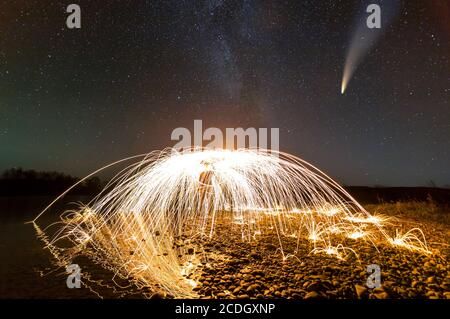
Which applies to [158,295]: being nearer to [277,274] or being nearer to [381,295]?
[277,274]

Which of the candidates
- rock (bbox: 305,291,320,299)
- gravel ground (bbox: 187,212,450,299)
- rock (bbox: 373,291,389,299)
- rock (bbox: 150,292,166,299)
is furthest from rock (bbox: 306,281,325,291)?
rock (bbox: 150,292,166,299)

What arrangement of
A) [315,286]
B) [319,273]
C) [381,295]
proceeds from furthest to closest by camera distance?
[319,273], [315,286], [381,295]

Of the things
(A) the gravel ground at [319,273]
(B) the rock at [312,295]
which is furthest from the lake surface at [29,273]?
(B) the rock at [312,295]

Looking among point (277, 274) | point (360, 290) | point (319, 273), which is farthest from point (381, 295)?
point (277, 274)

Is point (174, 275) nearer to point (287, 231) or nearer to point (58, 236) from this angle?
point (287, 231)

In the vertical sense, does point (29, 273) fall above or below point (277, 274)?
below

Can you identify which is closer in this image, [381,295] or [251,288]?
[381,295]

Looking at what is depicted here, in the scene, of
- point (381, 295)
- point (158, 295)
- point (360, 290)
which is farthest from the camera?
point (158, 295)

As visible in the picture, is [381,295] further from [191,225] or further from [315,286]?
[191,225]

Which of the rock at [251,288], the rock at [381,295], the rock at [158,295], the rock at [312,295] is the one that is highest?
the rock at [381,295]

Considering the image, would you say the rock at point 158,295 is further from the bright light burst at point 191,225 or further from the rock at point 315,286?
the rock at point 315,286
